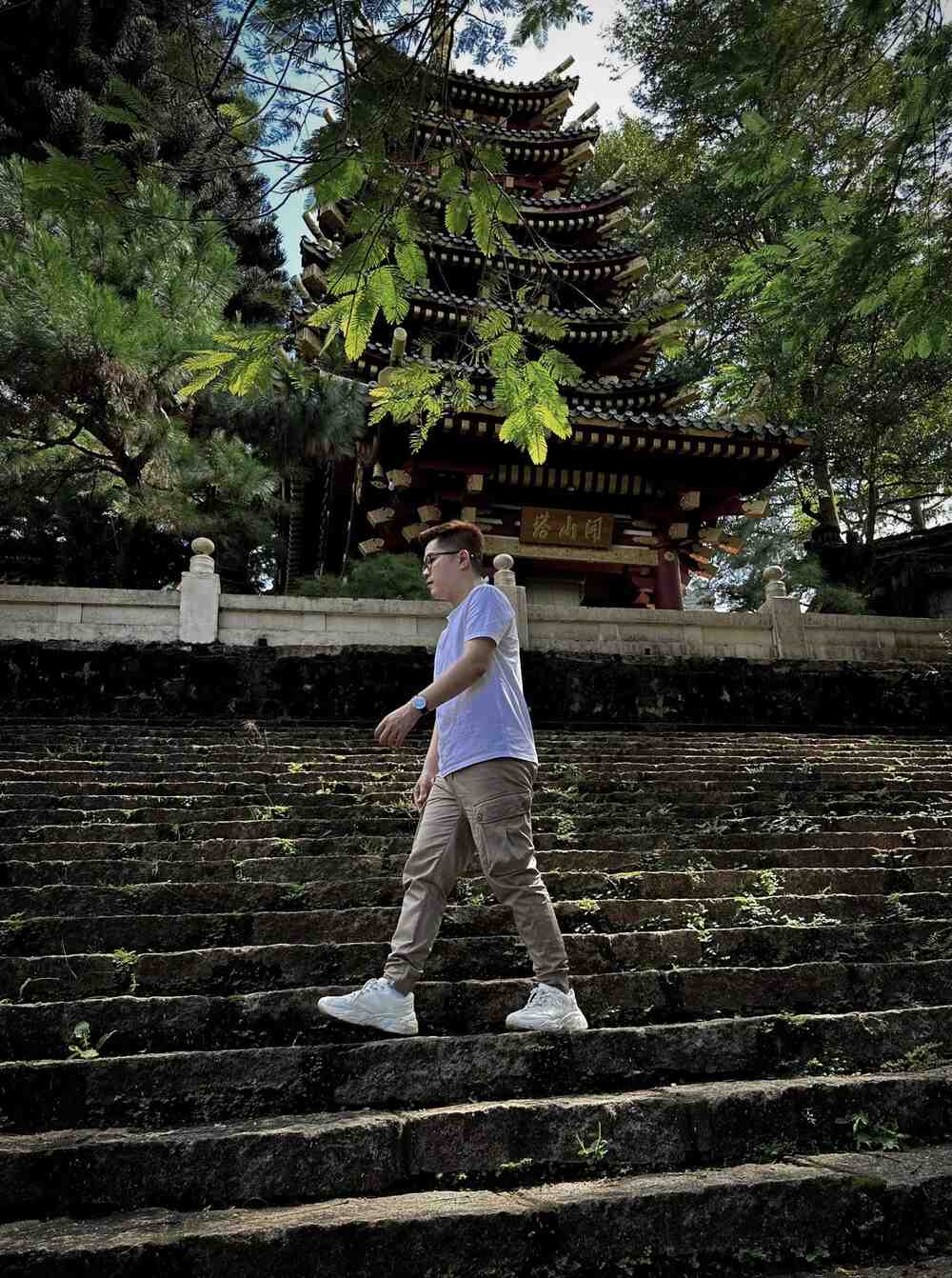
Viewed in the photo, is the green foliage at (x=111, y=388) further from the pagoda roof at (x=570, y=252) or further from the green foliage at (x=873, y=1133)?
the green foliage at (x=873, y=1133)

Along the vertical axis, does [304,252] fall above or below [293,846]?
above

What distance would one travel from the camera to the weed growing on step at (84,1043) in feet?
8.49

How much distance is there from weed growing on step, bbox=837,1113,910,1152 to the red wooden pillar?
12252mm

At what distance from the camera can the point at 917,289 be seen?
477 cm

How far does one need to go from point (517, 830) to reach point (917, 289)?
370 centimetres

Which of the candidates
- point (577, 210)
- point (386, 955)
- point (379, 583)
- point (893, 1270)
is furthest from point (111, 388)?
point (893, 1270)

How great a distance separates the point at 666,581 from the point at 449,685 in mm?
12119

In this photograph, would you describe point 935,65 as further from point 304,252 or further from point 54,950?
point 304,252

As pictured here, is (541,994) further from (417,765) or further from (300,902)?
(417,765)

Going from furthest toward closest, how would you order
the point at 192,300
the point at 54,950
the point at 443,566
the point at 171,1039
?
the point at 192,300 < the point at 54,950 < the point at 443,566 < the point at 171,1039

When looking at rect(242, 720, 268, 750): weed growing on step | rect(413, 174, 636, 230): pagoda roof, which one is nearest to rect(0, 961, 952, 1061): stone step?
rect(242, 720, 268, 750): weed growing on step

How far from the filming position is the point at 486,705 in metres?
2.83

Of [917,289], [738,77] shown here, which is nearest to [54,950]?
[738,77]

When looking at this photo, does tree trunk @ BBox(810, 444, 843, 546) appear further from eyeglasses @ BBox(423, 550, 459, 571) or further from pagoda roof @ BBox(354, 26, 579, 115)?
eyeglasses @ BBox(423, 550, 459, 571)
